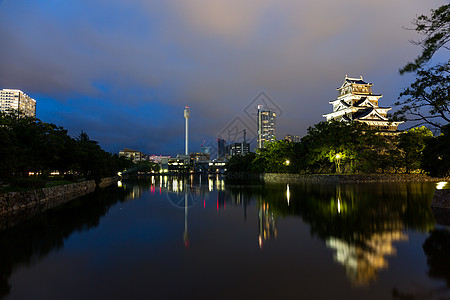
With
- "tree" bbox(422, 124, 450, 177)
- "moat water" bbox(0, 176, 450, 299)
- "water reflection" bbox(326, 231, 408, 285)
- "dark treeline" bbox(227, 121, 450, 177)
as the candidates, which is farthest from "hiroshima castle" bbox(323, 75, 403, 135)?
"water reflection" bbox(326, 231, 408, 285)

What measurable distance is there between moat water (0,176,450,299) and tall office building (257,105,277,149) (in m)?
113

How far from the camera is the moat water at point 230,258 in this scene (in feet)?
17.2

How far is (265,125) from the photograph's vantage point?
445 ft

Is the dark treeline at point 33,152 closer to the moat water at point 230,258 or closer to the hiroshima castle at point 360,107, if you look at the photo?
the moat water at point 230,258

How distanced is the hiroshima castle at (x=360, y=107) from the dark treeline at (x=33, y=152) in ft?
140

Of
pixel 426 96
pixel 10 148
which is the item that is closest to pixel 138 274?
pixel 10 148

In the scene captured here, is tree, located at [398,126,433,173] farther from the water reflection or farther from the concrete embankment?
the concrete embankment

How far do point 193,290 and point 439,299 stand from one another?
14.1 feet

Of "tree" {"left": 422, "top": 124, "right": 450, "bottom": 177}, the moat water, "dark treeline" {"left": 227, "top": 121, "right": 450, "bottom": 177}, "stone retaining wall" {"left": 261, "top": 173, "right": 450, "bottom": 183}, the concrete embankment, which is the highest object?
"dark treeline" {"left": 227, "top": 121, "right": 450, "bottom": 177}

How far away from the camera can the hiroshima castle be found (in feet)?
167

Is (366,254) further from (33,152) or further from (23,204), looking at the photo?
(33,152)

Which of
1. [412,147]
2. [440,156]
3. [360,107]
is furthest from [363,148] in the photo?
[440,156]

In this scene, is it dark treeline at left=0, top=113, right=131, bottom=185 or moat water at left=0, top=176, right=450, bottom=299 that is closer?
moat water at left=0, top=176, right=450, bottom=299

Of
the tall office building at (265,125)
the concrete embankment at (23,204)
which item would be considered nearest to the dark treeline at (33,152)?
the concrete embankment at (23,204)
